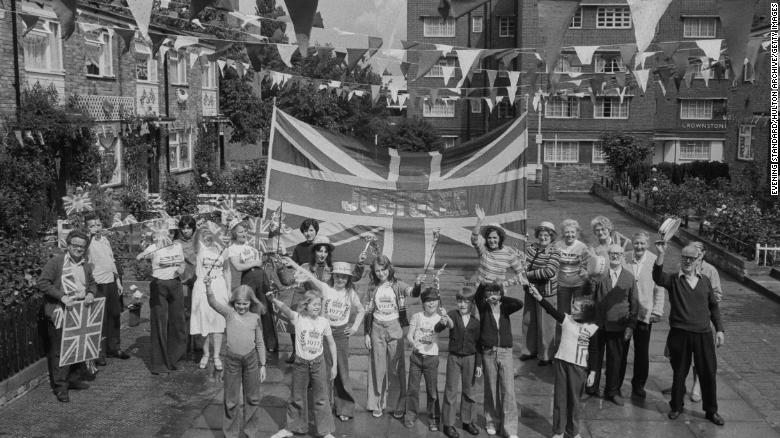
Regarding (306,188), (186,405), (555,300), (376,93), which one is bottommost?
(186,405)

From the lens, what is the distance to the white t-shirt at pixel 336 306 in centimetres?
771

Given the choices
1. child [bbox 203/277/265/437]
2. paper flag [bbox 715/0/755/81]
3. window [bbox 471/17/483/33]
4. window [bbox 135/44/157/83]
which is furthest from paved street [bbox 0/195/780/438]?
window [bbox 471/17/483/33]

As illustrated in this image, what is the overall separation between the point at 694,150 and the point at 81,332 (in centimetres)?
4508

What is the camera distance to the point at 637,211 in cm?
2728

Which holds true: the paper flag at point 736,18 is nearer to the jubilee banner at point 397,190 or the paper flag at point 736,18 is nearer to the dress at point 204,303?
the jubilee banner at point 397,190

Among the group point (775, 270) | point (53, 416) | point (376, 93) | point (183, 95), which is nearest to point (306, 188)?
point (53, 416)

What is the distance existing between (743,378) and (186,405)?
6.32 meters

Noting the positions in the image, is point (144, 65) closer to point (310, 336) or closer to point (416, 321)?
point (310, 336)

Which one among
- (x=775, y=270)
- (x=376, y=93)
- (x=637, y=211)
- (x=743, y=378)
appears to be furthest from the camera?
(x=637, y=211)

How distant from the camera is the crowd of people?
7145 millimetres

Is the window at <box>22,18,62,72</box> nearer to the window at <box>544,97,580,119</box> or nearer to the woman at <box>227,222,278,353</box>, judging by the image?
the woman at <box>227,222,278,353</box>

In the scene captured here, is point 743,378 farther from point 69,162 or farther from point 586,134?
point 586,134

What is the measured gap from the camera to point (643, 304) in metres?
8.16

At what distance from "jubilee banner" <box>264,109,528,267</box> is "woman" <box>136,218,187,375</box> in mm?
1342
